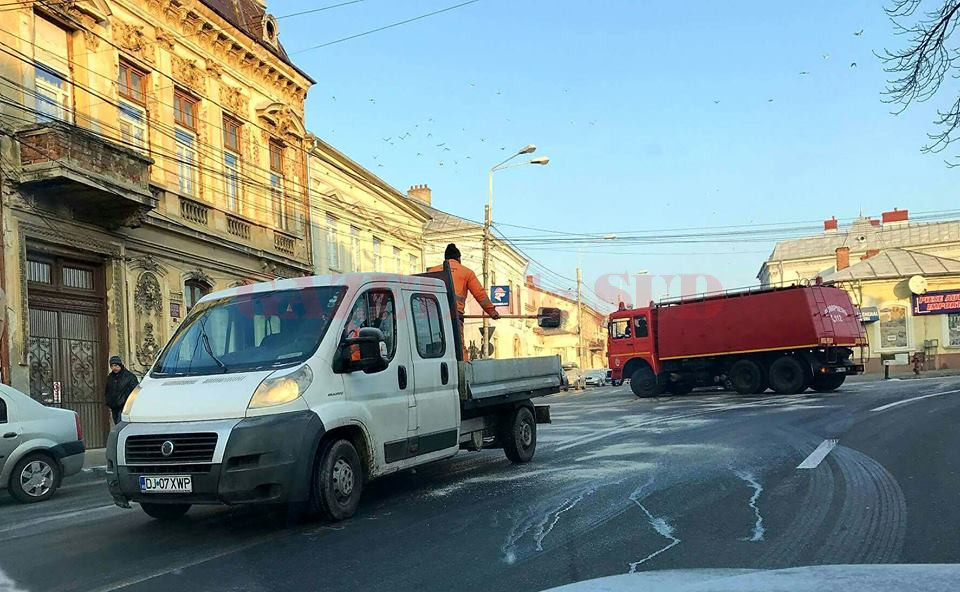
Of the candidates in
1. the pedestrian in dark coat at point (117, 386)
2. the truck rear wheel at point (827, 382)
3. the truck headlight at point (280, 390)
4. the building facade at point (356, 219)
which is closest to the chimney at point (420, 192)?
the building facade at point (356, 219)

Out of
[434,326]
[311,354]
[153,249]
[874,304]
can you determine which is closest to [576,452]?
[434,326]

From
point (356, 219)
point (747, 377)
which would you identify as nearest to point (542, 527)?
point (747, 377)

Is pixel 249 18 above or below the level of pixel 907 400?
above

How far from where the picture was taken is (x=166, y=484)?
607cm

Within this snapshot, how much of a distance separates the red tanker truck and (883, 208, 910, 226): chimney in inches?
1815

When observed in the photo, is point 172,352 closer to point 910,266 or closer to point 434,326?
point 434,326

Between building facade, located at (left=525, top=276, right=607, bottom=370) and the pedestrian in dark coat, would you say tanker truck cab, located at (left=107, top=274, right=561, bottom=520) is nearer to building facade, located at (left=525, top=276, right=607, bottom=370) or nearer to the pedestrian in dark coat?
the pedestrian in dark coat

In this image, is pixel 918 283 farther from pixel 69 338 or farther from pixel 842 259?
pixel 69 338

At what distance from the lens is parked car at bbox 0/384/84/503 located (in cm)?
965

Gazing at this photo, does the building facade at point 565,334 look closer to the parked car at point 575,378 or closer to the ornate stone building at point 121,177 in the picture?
the parked car at point 575,378

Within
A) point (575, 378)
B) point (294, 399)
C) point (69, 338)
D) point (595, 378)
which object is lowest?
point (595, 378)

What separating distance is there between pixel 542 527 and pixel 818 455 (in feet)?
16.5

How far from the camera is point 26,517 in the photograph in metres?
8.36

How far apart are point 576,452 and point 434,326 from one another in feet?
11.8
